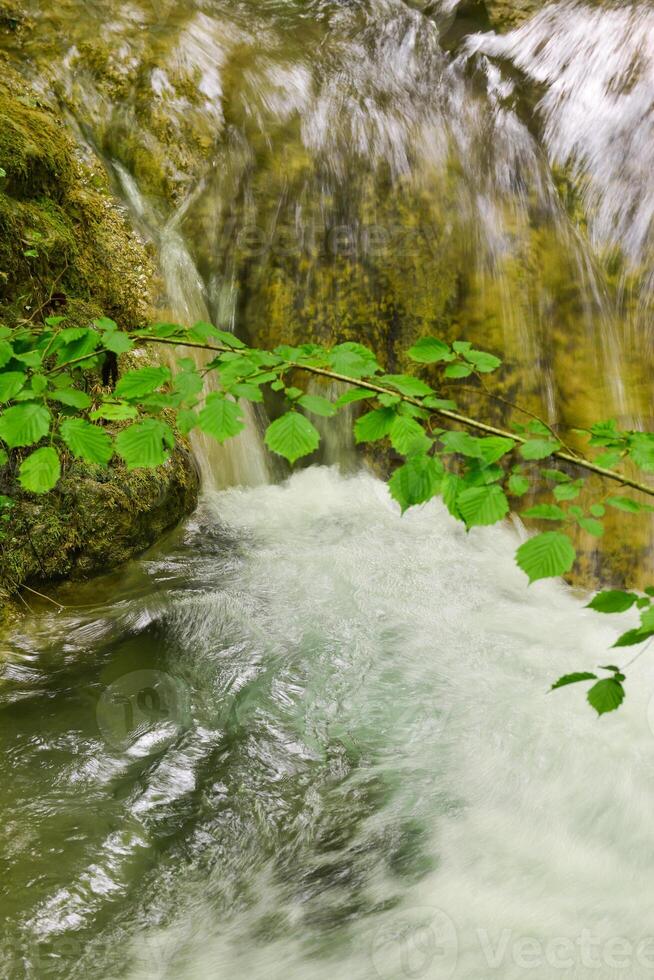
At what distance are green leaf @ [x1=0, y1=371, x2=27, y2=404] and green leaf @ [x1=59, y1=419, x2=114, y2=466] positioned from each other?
143 mm

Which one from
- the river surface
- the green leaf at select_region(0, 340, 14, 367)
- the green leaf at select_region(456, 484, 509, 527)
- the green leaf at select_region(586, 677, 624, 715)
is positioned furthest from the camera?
the river surface

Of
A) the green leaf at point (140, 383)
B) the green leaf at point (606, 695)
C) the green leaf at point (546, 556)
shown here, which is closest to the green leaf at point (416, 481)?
the green leaf at point (546, 556)

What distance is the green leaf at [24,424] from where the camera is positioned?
1.53 metres

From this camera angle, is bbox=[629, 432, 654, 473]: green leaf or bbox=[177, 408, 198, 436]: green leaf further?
bbox=[177, 408, 198, 436]: green leaf

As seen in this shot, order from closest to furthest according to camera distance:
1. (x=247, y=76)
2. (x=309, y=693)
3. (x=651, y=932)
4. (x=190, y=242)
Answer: (x=651, y=932), (x=309, y=693), (x=190, y=242), (x=247, y=76)

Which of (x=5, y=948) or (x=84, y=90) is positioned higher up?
(x=84, y=90)

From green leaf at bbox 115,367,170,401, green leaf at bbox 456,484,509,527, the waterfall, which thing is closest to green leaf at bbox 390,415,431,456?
green leaf at bbox 456,484,509,527

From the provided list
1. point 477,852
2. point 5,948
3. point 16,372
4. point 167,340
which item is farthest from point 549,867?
point 16,372

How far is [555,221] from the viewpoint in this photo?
16.8 feet

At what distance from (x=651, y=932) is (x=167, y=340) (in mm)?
2010

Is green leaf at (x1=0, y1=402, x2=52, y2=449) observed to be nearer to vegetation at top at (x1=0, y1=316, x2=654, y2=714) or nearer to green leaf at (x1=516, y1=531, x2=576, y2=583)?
vegetation at top at (x1=0, y1=316, x2=654, y2=714)

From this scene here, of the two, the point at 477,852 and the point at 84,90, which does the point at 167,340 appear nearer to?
the point at 477,852

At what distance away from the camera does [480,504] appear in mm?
1438

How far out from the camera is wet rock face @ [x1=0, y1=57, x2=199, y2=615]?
3.44m
